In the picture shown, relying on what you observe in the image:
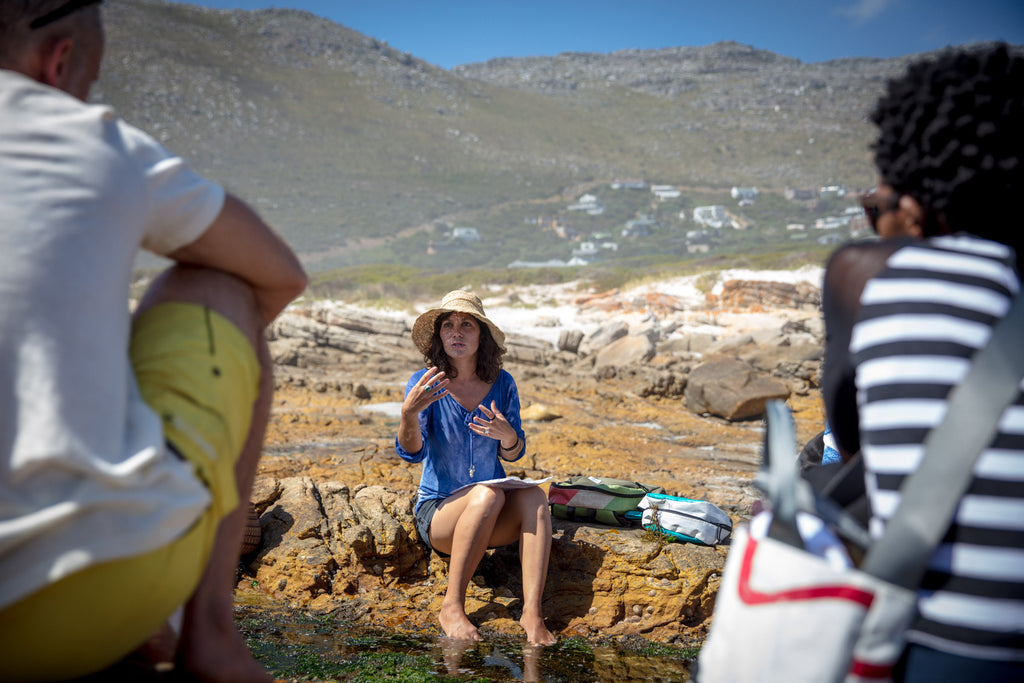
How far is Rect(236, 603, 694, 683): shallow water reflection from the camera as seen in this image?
287cm

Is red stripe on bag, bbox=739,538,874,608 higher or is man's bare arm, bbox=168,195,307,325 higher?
man's bare arm, bbox=168,195,307,325

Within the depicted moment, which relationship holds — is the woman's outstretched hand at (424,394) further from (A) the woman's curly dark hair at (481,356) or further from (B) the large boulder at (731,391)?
(B) the large boulder at (731,391)

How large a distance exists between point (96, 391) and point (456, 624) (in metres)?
2.35

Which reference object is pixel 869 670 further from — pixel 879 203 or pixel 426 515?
pixel 426 515

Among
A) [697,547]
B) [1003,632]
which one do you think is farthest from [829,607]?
[697,547]

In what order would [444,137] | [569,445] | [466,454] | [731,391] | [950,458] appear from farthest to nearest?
[444,137], [731,391], [569,445], [466,454], [950,458]

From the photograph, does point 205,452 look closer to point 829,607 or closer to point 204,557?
point 204,557

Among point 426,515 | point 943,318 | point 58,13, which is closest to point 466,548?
point 426,515

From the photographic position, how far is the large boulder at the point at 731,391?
32.3ft

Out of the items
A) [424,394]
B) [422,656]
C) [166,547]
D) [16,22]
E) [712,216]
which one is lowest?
[422,656]

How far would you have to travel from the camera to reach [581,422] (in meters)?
9.39

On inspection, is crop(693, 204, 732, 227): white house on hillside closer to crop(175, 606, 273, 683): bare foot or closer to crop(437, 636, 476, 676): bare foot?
crop(437, 636, 476, 676): bare foot

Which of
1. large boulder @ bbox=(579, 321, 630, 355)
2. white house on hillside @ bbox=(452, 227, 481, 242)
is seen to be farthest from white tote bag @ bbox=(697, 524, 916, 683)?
white house on hillside @ bbox=(452, 227, 481, 242)

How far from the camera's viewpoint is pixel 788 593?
4.42 ft
